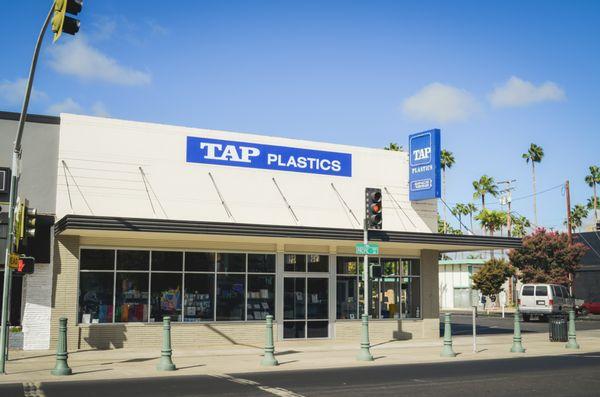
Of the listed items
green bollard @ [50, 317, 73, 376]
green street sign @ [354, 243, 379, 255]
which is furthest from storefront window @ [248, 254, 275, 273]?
green bollard @ [50, 317, 73, 376]

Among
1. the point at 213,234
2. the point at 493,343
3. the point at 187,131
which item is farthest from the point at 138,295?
the point at 493,343

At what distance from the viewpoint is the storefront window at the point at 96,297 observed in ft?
69.8

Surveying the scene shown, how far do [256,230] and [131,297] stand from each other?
467 centimetres

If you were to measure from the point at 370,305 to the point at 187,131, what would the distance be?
31.7ft

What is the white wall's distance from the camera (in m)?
21.5

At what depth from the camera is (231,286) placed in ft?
77.6

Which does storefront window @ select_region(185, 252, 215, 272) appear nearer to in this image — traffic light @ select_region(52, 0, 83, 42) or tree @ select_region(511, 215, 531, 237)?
traffic light @ select_region(52, 0, 83, 42)

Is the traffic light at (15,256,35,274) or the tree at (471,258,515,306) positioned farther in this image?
the tree at (471,258,515,306)

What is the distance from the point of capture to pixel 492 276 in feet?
180

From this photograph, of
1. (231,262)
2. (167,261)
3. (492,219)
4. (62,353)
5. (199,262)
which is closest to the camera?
(62,353)

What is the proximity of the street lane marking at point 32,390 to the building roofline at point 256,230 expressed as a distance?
6.06 meters

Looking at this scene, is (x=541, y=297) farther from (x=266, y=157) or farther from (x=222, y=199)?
(x=222, y=199)

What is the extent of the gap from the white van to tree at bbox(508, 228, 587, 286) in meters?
11.2

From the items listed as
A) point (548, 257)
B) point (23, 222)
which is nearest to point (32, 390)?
point (23, 222)
